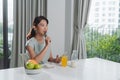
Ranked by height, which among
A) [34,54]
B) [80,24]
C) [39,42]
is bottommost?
[34,54]

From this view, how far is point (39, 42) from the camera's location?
2.93m

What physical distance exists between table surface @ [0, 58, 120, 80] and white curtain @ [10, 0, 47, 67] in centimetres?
168

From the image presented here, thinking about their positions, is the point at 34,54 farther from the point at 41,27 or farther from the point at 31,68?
the point at 31,68

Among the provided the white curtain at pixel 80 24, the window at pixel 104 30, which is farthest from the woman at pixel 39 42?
the window at pixel 104 30

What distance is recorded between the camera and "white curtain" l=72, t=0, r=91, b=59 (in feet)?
14.1

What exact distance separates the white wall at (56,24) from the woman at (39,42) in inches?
51.8

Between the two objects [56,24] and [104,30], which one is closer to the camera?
[56,24]

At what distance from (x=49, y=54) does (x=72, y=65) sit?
0.56 m

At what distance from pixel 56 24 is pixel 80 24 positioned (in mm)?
455

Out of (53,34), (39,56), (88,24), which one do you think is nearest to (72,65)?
(39,56)

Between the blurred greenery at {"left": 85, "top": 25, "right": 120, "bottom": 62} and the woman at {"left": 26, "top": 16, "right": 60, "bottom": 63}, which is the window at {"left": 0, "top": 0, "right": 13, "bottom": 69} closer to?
the woman at {"left": 26, "top": 16, "right": 60, "bottom": 63}

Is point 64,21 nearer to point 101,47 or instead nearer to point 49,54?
point 101,47

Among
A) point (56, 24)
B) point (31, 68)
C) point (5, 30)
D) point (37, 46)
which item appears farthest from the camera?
point (56, 24)

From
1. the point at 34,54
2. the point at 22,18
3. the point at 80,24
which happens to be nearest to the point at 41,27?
the point at 34,54
